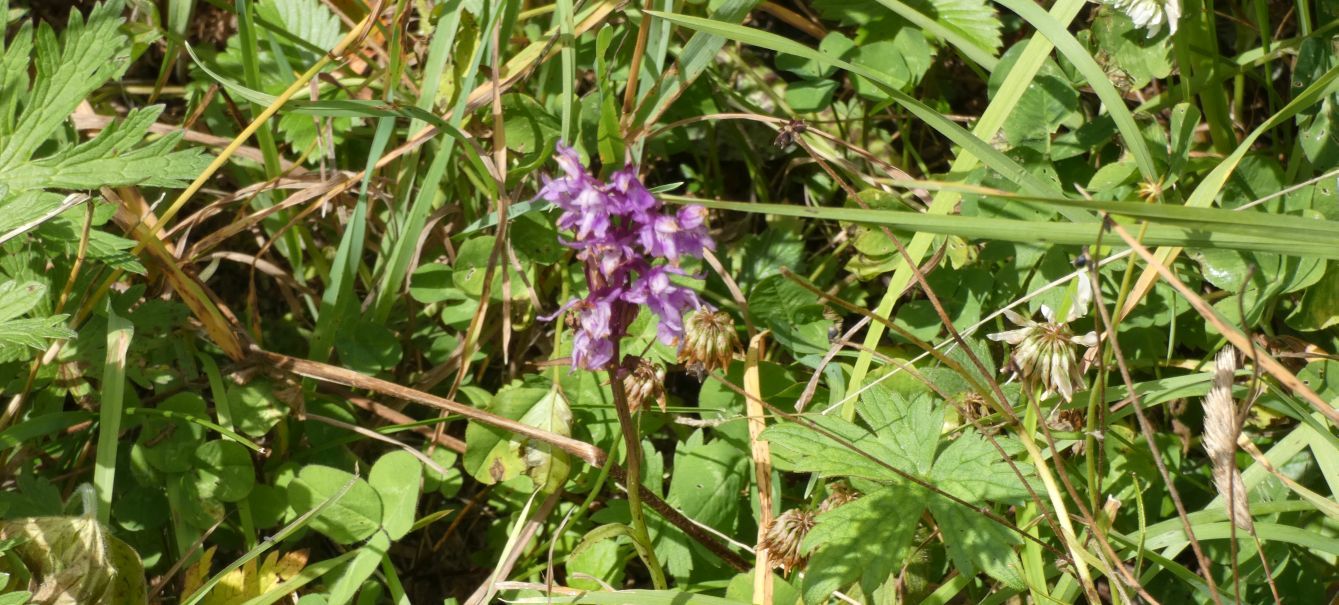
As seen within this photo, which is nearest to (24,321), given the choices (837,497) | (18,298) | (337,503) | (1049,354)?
(18,298)

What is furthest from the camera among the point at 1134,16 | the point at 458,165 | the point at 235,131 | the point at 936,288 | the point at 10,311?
the point at 235,131

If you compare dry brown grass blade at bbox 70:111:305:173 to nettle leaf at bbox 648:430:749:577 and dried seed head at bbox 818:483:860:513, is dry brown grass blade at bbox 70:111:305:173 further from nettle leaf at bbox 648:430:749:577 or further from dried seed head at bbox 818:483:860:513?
dried seed head at bbox 818:483:860:513

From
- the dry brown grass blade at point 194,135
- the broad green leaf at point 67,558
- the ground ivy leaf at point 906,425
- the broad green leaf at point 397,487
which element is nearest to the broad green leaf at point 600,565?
the broad green leaf at point 397,487

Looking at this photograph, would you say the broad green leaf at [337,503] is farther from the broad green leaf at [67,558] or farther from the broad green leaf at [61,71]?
the broad green leaf at [61,71]

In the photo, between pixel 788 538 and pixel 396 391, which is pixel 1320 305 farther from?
pixel 396 391

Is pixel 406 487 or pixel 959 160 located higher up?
pixel 959 160

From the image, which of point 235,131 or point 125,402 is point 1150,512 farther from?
point 235,131

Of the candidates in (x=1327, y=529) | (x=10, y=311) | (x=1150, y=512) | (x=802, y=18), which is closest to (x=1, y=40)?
(x=10, y=311)
